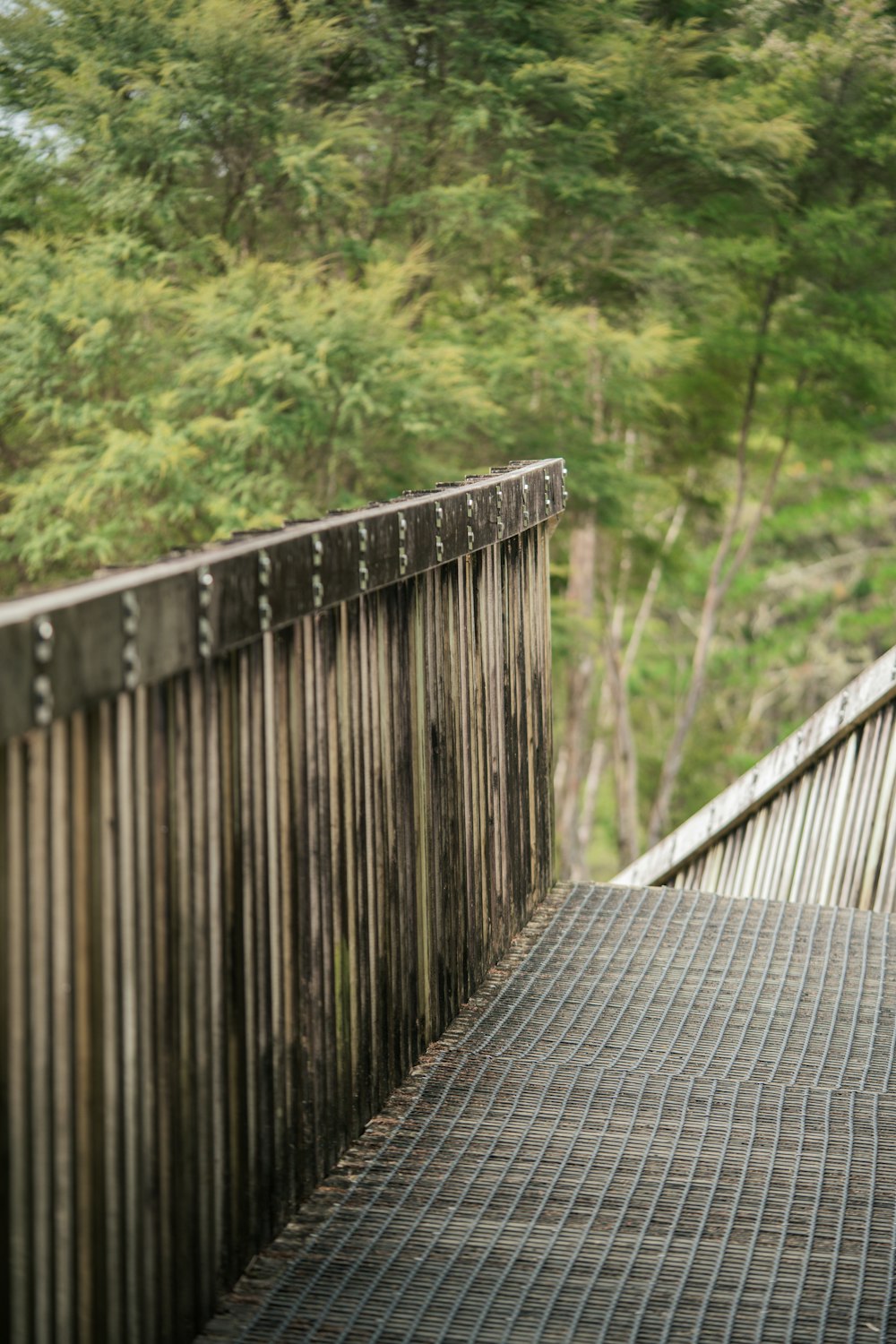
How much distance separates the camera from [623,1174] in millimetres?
2330

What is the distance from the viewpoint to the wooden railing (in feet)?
4.58

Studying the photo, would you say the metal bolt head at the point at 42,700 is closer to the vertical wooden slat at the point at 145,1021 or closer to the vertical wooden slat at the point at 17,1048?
the vertical wooden slat at the point at 17,1048

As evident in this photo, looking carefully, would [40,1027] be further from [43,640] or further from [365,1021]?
[365,1021]

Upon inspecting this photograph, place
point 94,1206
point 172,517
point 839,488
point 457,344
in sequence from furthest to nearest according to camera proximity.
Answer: point 839,488 < point 457,344 < point 172,517 < point 94,1206

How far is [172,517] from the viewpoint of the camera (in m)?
10.3

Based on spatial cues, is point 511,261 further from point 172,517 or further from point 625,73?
point 172,517

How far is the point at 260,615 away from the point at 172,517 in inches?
341

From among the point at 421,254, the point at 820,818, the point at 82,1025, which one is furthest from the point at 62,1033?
the point at 421,254

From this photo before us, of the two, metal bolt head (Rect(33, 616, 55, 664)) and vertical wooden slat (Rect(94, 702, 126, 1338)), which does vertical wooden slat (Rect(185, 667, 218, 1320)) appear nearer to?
vertical wooden slat (Rect(94, 702, 126, 1338))

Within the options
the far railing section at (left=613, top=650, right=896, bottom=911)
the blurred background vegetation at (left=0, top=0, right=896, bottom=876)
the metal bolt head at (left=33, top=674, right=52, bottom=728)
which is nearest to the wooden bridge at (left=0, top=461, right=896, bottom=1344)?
the metal bolt head at (left=33, top=674, right=52, bottom=728)

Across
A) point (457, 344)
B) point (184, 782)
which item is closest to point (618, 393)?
point (457, 344)

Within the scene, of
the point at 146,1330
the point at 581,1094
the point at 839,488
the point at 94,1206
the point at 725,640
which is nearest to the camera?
the point at 94,1206

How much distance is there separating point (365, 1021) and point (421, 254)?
33.3 ft

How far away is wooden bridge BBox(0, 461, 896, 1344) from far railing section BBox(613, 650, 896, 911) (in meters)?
0.98
